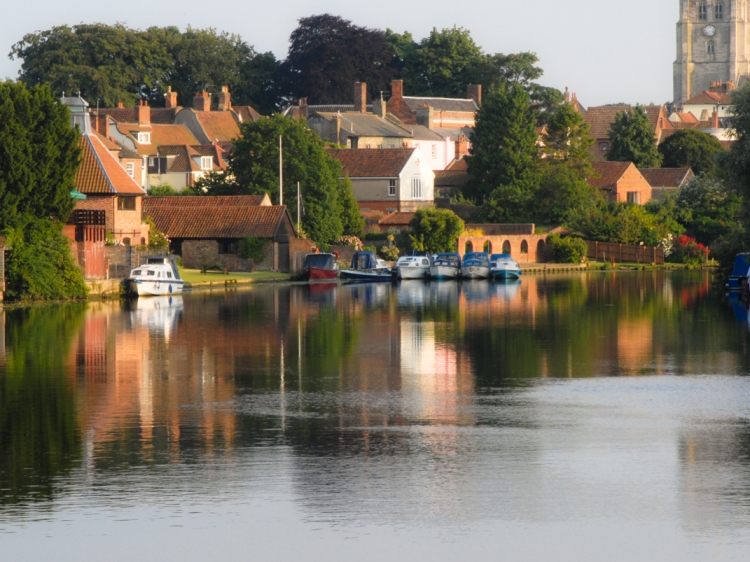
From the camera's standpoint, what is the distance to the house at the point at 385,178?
100875mm

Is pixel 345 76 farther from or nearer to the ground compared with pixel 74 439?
farther from the ground

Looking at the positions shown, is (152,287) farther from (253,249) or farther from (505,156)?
(505,156)

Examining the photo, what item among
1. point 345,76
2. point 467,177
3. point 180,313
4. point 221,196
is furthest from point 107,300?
point 345,76

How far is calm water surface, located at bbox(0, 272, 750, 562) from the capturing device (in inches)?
531

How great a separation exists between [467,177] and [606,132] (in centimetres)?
3974

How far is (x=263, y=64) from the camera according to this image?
149750 millimetres

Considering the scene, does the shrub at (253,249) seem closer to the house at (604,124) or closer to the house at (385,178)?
the house at (385,178)

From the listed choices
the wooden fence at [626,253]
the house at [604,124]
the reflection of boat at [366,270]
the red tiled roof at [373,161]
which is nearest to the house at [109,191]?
the reflection of boat at [366,270]

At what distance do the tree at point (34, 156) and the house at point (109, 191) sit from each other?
6.56 meters

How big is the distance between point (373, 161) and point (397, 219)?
1133 centimetres

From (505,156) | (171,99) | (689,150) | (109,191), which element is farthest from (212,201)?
(689,150)

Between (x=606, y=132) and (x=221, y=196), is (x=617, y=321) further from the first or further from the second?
(x=606, y=132)

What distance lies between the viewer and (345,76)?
13975 cm

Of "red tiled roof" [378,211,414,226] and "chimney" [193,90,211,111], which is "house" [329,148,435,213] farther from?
"chimney" [193,90,211,111]
